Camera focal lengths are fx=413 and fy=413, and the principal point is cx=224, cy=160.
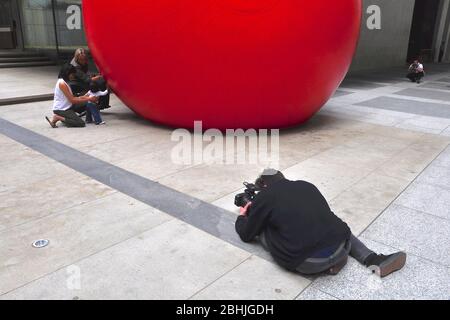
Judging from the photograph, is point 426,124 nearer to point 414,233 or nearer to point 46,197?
point 414,233

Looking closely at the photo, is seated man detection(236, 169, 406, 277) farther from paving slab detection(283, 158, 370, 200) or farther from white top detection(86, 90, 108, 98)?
white top detection(86, 90, 108, 98)

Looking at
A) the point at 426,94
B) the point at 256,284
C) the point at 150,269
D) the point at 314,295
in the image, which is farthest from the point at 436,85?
the point at 150,269

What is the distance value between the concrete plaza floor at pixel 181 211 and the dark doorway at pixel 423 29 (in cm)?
2307

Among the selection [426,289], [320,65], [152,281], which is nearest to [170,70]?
[320,65]

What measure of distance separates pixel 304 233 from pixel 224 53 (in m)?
3.78

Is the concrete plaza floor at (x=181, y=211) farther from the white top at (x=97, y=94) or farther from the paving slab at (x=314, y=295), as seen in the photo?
the white top at (x=97, y=94)

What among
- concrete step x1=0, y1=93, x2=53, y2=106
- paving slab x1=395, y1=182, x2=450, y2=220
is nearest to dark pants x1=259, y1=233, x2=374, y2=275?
paving slab x1=395, y1=182, x2=450, y2=220

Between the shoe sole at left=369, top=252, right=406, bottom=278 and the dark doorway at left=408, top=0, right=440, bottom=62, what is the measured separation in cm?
2783

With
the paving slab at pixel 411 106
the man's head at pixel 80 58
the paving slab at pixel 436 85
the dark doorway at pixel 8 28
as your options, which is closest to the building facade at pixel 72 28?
the dark doorway at pixel 8 28

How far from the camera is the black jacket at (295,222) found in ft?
9.86

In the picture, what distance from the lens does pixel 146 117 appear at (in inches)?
300

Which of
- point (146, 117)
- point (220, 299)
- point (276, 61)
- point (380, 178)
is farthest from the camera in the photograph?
point (146, 117)

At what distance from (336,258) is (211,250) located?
3.34ft

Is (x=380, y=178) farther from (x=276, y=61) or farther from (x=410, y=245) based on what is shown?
(x=276, y=61)
